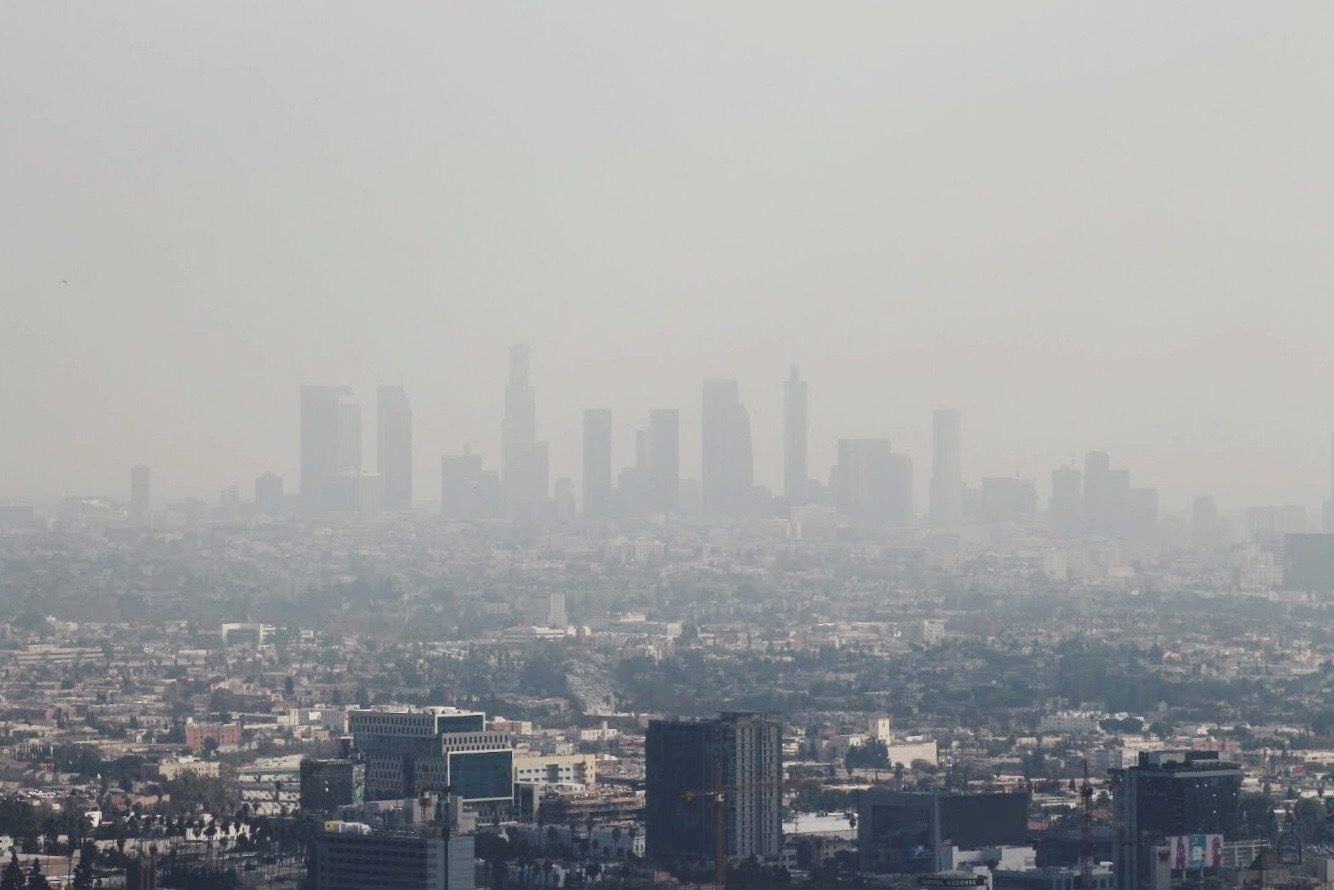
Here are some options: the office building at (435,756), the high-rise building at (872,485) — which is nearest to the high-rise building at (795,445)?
the high-rise building at (872,485)

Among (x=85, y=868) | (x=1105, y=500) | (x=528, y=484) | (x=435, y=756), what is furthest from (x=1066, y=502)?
(x=85, y=868)

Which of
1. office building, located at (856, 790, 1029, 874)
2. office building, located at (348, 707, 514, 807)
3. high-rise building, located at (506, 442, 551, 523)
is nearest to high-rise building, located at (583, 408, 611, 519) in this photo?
high-rise building, located at (506, 442, 551, 523)

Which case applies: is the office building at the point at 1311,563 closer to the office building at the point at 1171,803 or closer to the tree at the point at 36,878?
the office building at the point at 1171,803

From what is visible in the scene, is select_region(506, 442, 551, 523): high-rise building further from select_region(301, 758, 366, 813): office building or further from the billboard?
the billboard

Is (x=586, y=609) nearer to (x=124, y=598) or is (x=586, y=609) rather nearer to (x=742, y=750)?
(x=124, y=598)

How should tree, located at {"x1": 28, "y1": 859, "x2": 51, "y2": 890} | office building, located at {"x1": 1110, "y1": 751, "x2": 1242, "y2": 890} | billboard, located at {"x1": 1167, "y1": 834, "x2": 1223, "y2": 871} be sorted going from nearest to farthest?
tree, located at {"x1": 28, "y1": 859, "x2": 51, "y2": 890} → billboard, located at {"x1": 1167, "y1": 834, "x2": 1223, "y2": 871} → office building, located at {"x1": 1110, "y1": 751, "x2": 1242, "y2": 890}

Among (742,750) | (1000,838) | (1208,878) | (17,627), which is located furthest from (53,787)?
(17,627)
